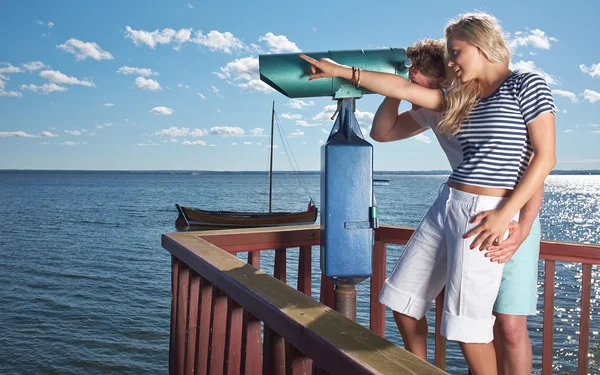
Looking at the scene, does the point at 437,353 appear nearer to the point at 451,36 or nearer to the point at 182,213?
the point at 451,36

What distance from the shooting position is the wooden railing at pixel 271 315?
0.87 m

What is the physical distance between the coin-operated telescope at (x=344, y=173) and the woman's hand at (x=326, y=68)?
0.09 m

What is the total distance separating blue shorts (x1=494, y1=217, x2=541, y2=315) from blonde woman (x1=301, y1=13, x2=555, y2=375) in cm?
6

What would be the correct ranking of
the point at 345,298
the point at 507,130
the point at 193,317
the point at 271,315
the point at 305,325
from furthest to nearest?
the point at 193,317
the point at 345,298
the point at 507,130
the point at 271,315
the point at 305,325

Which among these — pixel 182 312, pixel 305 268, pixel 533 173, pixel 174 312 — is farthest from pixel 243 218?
pixel 533 173

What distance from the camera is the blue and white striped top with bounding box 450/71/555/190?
1.17 meters

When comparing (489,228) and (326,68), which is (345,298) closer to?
(489,228)

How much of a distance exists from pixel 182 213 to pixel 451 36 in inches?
1004

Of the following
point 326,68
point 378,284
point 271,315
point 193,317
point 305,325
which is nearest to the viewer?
point 305,325

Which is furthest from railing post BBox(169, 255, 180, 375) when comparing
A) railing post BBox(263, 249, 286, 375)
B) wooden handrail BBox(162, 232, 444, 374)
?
railing post BBox(263, 249, 286, 375)

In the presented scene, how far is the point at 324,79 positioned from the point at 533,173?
59cm

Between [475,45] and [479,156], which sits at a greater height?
[475,45]

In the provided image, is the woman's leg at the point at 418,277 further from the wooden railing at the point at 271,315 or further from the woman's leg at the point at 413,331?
the wooden railing at the point at 271,315

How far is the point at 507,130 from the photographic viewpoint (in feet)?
3.92
